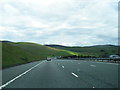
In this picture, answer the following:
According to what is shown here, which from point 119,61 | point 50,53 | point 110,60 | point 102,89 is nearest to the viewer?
point 102,89

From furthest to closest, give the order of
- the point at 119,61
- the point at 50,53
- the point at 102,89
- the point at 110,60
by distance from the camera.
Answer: the point at 50,53 → the point at 110,60 → the point at 119,61 → the point at 102,89

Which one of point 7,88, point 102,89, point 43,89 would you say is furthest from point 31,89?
point 102,89

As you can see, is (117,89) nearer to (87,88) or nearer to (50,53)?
(87,88)

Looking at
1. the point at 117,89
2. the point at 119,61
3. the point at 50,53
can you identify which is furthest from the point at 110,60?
the point at 50,53

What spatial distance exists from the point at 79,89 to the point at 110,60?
3344 centimetres

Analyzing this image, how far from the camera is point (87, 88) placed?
912cm

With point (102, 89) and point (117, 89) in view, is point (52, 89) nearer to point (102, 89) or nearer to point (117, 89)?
point (102, 89)

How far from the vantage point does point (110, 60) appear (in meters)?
40.9

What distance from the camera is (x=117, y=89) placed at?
29.3ft

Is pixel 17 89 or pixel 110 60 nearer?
pixel 17 89

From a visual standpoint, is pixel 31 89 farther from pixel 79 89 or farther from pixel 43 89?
pixel 79 89

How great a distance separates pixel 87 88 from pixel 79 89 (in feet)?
1.50

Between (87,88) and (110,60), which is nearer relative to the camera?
(87,88)

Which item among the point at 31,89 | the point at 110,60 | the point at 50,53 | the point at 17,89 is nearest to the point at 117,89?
the point at 31,89
